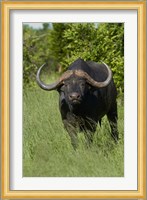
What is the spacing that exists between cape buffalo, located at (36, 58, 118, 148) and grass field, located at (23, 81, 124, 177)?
0.13 meters

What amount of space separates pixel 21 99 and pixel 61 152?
3.26 feet

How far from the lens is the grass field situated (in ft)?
23.3

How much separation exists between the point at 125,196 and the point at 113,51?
12.6 feet

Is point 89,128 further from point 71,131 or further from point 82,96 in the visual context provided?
point 82,96

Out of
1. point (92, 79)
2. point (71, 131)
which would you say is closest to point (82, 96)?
point (92, 79)

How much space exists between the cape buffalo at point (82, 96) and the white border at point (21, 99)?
2.84ft

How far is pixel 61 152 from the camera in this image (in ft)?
25.3

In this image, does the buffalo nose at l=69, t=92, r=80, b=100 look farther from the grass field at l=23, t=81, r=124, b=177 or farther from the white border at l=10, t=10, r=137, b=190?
the white border at l=10, t=10, r=137, b=190

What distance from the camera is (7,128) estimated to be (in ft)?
23.0

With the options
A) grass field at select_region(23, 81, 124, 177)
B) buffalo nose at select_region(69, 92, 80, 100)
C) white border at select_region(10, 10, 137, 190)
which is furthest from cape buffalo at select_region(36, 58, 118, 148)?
white border at select_region(10, 10, 137, 190)

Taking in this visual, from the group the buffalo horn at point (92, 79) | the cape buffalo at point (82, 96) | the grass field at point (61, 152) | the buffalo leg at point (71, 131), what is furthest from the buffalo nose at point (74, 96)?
the buffalo leg at point (71, 131)

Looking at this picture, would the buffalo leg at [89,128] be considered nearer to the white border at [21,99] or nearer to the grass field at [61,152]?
the grass field at [61,152]

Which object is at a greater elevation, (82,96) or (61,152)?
(82,96)

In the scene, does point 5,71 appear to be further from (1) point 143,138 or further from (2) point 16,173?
(1) point 143,138
